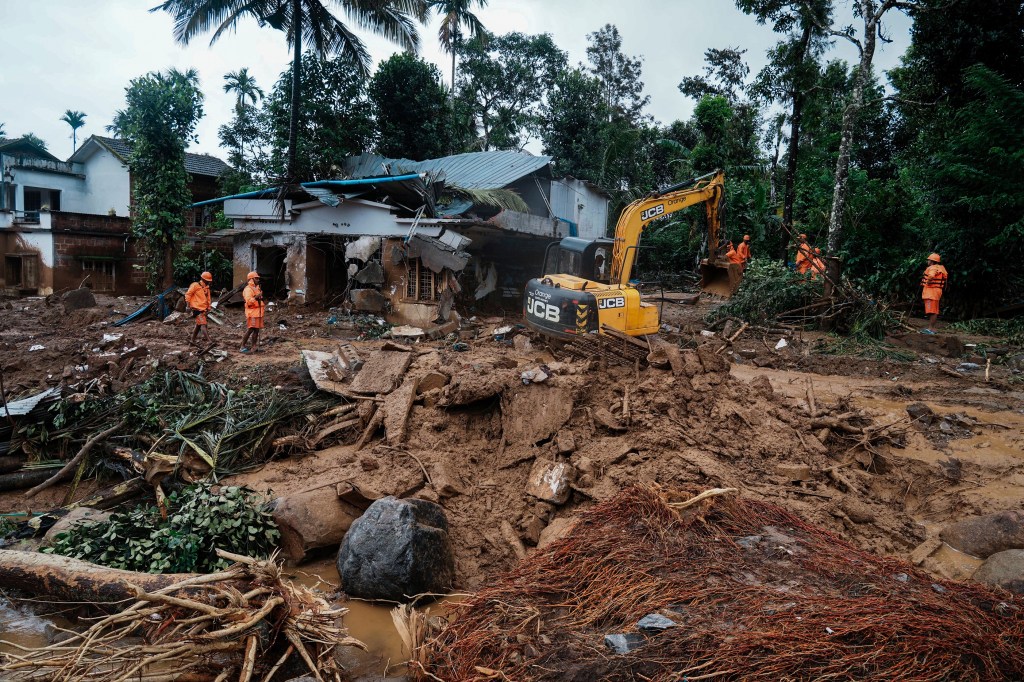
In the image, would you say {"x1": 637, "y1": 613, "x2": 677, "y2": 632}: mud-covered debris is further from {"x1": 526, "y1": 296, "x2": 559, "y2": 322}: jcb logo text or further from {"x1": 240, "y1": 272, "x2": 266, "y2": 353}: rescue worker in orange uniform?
{"x1": 240, "y1": 272, "x2": 266, "y2": 353}: rescue worker in orange uniform

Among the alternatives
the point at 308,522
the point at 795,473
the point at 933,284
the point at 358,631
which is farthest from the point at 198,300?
the point at 933,284

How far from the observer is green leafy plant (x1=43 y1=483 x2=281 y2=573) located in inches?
199

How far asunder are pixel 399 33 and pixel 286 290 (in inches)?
366

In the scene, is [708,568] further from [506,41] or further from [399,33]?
[506,41]

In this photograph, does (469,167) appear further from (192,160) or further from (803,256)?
(192,160)

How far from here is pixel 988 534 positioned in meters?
5.03

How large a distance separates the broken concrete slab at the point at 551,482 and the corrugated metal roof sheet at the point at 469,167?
12877 millimetres

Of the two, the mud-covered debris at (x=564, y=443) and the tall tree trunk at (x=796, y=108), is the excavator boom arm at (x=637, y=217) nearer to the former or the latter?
the mud-covered debris at (x=564, y=443)

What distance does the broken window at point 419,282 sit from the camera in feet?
47.2

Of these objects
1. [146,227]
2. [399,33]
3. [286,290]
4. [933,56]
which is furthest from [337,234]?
[933,56]

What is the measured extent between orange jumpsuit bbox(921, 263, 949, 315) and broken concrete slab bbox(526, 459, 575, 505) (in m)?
10.4

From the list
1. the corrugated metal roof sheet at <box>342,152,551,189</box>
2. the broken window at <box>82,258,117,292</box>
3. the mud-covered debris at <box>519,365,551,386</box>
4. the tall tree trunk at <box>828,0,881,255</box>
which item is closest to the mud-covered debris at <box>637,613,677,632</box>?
the mud-covered debris at <box>519,365,551,386</box>

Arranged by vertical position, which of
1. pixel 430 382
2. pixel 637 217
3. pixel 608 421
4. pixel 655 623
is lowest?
pixel 655 623

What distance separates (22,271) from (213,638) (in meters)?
24.3
